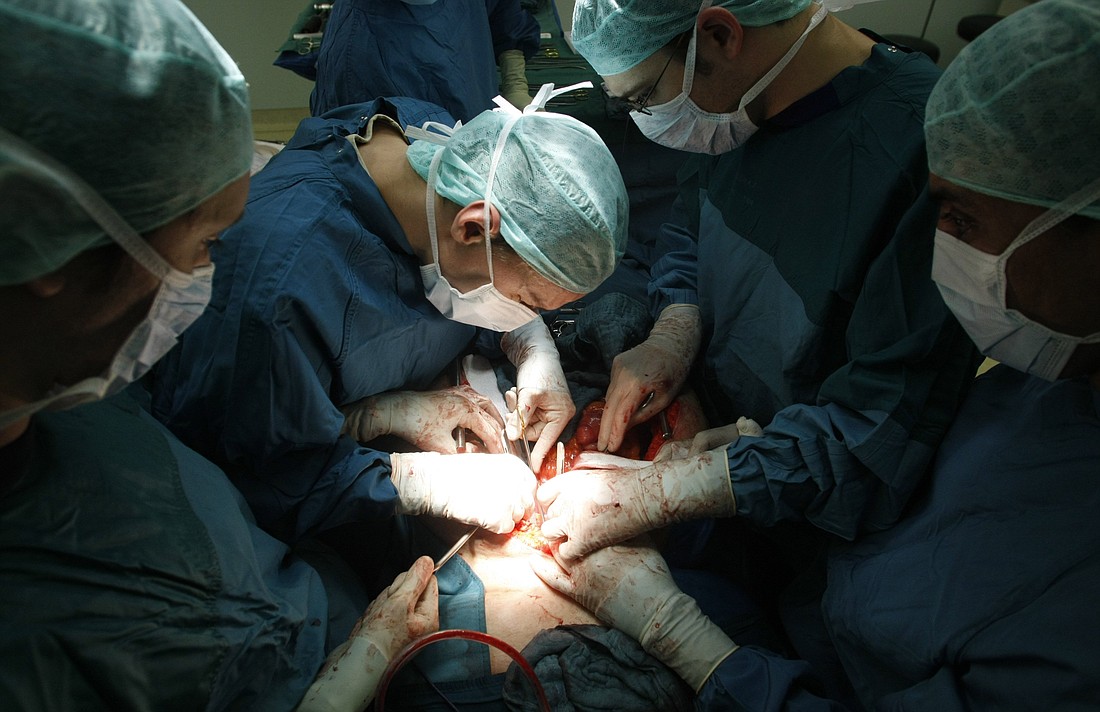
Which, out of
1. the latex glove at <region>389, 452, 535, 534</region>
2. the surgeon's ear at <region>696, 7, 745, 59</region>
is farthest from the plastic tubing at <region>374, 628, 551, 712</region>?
the surgeon's ear at <region>696, 7, 745, 59</region>

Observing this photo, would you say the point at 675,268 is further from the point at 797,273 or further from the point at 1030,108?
the point at 1030,108

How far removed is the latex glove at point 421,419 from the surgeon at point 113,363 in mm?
745

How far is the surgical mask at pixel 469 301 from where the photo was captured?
1.93m

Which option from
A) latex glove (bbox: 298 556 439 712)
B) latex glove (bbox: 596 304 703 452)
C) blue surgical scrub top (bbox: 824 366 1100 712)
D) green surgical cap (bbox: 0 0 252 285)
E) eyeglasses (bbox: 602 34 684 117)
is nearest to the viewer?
green surgical cap (bbox: 0 0 252 285)

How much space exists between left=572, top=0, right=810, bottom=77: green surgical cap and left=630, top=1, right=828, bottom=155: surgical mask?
6cm

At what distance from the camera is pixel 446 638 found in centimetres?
172

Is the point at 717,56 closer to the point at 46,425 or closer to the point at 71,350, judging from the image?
the point at 71,350

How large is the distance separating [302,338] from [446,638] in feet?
2.79

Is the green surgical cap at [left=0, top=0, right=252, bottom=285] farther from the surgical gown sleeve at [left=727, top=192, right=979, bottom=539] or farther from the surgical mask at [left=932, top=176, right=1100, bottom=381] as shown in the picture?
the surgical gown sleeve at [left=727, top=192, right=979, bottom=539]

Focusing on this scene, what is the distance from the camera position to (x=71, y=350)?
1055mm

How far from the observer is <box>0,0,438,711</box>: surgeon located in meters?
0.86

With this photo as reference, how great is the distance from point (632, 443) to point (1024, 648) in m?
1.39

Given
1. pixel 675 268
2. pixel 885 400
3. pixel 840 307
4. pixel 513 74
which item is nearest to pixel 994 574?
pixel 885 400

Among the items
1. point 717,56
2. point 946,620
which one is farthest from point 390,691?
point 717,56
